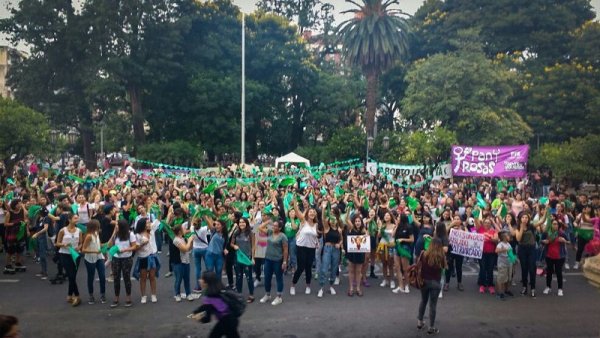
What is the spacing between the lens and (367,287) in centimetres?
982

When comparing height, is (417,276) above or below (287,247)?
below

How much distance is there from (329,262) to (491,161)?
11836 millimetres

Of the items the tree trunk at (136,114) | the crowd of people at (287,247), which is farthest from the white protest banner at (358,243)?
the tree trunk at (136,114)

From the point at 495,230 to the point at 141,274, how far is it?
6.49 meters

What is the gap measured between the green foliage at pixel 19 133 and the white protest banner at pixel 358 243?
19.4 metres

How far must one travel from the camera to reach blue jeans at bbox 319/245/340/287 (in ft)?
30.5

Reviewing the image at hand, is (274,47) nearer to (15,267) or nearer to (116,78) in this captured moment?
(116,78)

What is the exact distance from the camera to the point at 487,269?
A: 31.1ft

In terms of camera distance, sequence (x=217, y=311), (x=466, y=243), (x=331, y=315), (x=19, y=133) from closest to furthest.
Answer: (x=217, y=311) < (x=331, y=315) < (x=466, y=243) < (x=19, y=133)

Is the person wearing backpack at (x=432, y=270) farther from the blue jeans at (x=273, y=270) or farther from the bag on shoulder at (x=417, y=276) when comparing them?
the blue jeans at (x=273, y=270)

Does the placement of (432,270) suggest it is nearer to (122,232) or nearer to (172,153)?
(122,232)

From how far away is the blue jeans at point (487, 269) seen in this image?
370 inches

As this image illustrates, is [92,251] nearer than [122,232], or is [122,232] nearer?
[122,232]

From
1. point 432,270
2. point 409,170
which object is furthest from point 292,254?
point 409,170
